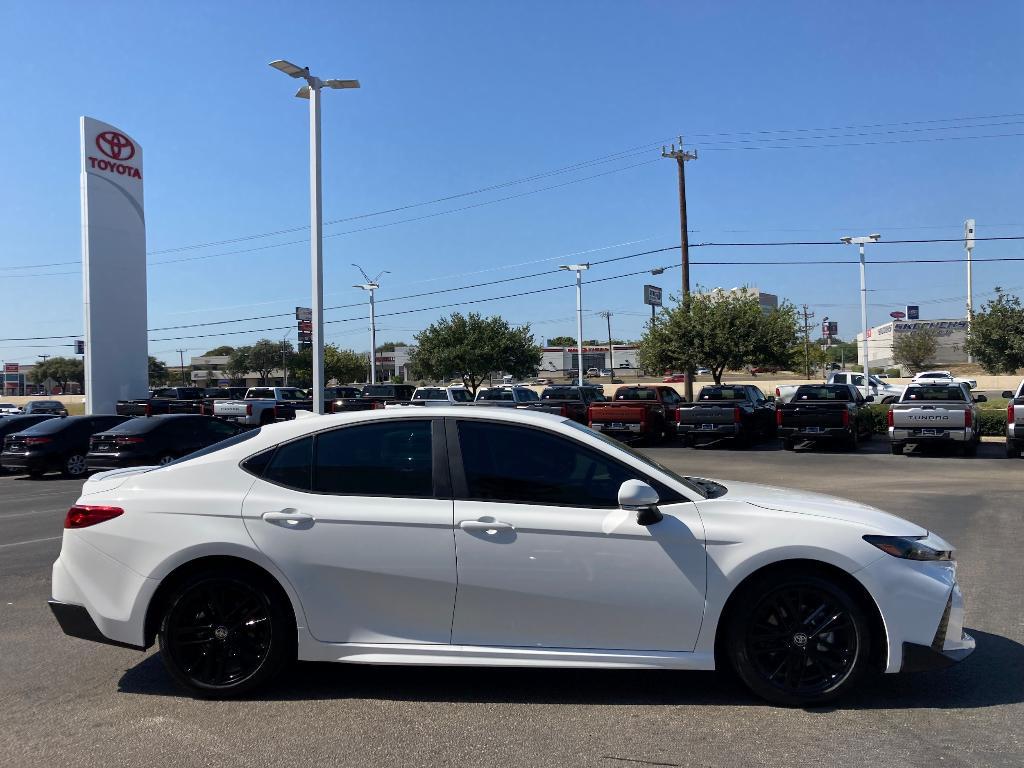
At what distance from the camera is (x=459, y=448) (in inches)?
183

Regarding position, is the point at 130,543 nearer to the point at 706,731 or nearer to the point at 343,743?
the point at 343,743

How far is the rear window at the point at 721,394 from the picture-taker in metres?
26.1

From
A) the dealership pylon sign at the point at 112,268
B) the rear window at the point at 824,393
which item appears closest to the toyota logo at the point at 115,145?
the dealership pylon sign at the point at 112,268

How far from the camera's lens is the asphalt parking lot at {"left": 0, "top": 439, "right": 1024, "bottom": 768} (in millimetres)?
3893

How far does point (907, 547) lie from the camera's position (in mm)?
4379

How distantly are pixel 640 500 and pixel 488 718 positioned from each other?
1354mm

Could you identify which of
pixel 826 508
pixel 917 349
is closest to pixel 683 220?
pixel 826 508

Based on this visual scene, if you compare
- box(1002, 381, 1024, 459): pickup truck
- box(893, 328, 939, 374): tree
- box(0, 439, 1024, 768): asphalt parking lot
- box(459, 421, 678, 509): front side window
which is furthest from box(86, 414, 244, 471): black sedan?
Answer: box(893, 328, 939, 374): tree

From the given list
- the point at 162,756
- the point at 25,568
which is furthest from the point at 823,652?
the point at 25,568

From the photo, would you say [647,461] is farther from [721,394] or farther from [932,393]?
[721,394]

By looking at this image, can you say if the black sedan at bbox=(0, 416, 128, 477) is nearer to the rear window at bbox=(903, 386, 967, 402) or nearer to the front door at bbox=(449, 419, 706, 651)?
the front door at bbox=(449, 419, 706, 651)

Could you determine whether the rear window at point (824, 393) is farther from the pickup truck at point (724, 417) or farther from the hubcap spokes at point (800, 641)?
the hubcap spokes at point (800, 641)

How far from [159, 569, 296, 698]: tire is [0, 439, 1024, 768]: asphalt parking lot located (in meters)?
0.14

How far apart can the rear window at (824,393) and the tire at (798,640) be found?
2059 centimetres
